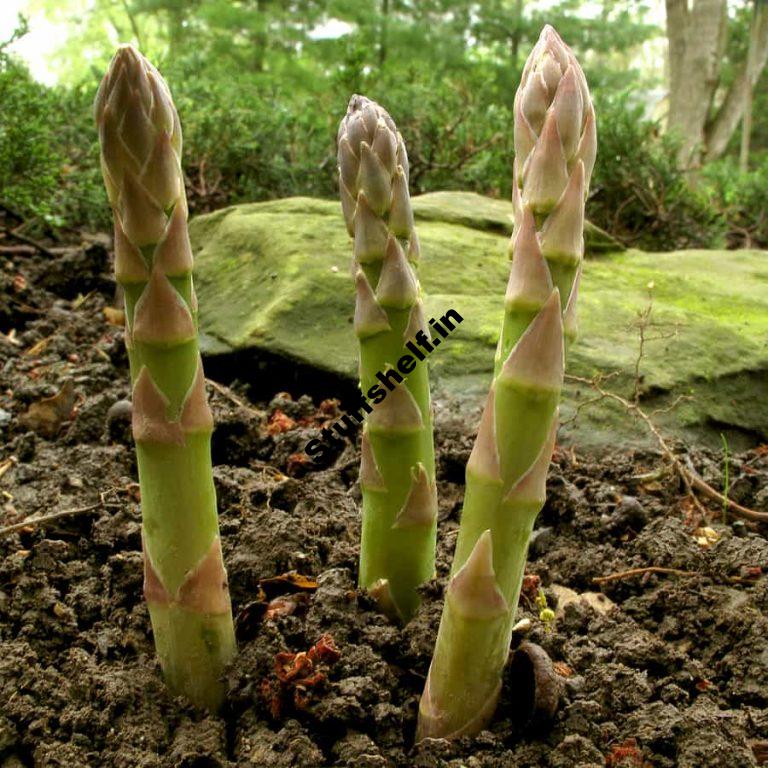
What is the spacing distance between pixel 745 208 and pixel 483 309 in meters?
4.86

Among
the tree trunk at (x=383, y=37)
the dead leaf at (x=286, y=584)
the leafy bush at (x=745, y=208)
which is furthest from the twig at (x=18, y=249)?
the tree trunk at (x=383, y=37)

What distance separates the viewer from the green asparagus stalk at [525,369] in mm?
1437

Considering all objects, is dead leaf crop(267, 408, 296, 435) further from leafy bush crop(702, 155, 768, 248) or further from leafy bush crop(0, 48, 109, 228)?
leafy bush crop(702, 155, 768, 248)

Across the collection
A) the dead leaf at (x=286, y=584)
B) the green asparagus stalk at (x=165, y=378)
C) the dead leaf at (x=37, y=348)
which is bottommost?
the dead leaf at (x=37, y=348)

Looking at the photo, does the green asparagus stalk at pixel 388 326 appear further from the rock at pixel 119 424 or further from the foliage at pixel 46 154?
the foliage at pixel 46 154

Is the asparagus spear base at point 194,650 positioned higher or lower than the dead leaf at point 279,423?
higher

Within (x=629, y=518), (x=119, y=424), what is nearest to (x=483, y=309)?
(x=629, y=518)

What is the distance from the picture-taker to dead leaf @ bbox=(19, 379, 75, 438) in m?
3.35

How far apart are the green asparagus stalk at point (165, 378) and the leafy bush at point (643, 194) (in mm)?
5726

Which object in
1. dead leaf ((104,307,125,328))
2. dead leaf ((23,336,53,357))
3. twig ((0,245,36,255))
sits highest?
twig ((0,245,36,255))

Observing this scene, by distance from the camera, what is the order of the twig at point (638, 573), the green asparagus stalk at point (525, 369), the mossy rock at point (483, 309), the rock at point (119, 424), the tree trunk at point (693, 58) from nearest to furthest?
the green asparagus stalk at point (525, 369) < the twig at point (638, 573) < the rock at point (119, 424) < the mossy rock at point (483, 309) < the tree trunk at point (693, 58)

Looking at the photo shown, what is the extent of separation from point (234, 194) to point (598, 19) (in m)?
10.7

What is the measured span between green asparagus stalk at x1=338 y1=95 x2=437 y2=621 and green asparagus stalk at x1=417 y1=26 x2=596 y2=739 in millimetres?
326

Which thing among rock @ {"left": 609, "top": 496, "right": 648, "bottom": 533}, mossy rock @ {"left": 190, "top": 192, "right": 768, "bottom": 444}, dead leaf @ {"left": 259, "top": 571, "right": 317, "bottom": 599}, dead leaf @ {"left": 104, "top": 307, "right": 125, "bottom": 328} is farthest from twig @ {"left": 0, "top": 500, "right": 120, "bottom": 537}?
dead leaf @ {"left": 104, "top": 307, "right": 125, "bottom": 328}
